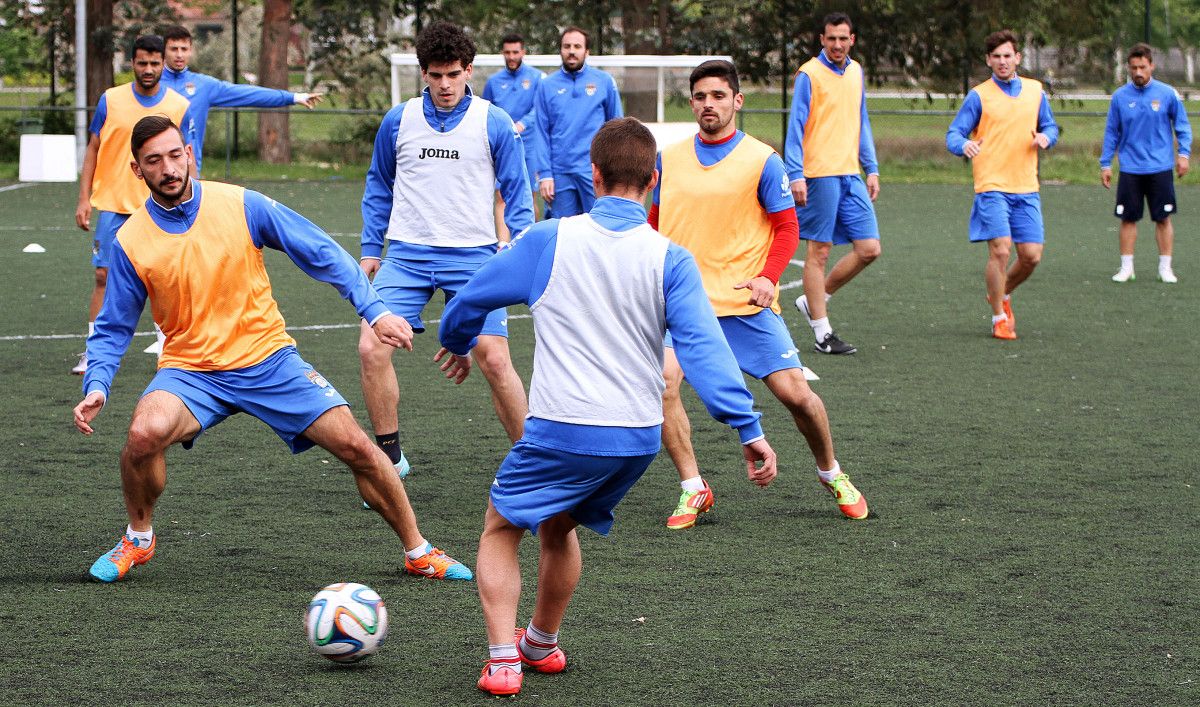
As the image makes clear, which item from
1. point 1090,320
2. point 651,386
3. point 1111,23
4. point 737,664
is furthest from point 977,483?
point 1111,23

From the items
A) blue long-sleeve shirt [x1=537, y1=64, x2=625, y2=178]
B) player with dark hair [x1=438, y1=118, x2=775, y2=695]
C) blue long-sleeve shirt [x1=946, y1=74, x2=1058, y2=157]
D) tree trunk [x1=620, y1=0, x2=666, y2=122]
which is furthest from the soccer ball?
tree trunk [x1=620, y1=0, x2=666, y2=122]

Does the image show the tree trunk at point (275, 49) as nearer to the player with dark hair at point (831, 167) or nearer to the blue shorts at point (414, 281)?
the player with dark hair at point (831, 167)

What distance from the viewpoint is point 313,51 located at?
3284 centimetres

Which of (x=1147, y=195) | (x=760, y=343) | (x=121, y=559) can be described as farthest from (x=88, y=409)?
(x=1147, y=195)

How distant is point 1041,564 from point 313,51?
94.0 feet

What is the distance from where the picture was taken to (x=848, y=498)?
6824mm

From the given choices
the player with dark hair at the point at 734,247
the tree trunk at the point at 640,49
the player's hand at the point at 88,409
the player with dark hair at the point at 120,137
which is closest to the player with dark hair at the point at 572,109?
the player with dark hair at the point at 120,137

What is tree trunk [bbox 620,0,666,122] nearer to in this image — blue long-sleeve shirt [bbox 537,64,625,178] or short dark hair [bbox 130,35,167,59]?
blue long-sleeve shirt [bbox 537,64,625,178]

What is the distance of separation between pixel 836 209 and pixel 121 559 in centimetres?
667

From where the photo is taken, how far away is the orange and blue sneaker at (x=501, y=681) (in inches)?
183

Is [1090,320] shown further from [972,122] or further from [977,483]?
[977,483]

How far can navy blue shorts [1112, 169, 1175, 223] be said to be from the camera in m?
15.2

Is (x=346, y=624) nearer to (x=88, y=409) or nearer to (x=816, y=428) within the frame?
(x=88, y=409)

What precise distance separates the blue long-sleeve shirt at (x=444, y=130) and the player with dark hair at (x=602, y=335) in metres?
2.88
